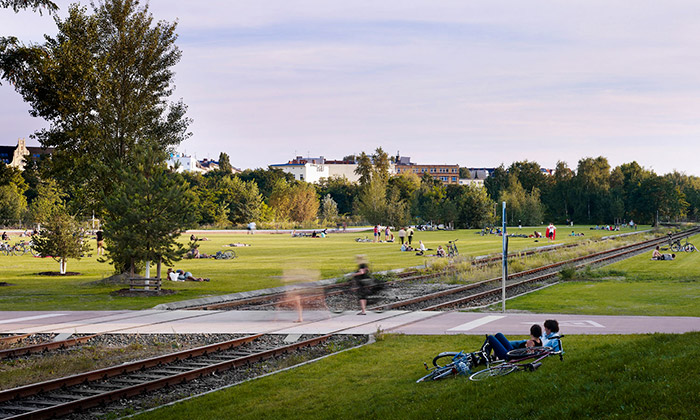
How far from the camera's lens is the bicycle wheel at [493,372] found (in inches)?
423

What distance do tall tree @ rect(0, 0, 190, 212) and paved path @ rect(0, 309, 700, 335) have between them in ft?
33.4

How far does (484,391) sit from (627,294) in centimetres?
1949

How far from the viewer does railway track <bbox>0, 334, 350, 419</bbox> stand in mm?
11273

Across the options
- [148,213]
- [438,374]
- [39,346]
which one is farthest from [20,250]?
[438,374]

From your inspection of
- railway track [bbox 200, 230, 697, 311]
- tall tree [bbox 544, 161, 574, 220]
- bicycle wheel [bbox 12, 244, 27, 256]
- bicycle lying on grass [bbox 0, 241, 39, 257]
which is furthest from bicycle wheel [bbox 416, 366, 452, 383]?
tall tree [bbox 544, 161, 574, 220]

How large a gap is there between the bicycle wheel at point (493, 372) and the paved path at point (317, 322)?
6.65 m

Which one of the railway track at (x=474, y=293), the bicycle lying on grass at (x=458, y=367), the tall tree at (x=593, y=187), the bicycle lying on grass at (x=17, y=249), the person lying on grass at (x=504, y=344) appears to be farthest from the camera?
the tall tree at (x=593, y=187)

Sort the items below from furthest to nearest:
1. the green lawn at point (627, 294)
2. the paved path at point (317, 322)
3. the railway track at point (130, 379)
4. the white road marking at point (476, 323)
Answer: the green lawn at point (627, 294), the white road marking at point (476, 323), the paved path at point (317, 322), the railway track at point (130, 379)

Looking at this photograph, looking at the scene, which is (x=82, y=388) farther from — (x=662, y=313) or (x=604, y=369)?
(x=662, y=313)

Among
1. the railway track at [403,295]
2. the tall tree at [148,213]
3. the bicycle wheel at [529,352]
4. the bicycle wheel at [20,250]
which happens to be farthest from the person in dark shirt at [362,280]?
the bicycle wheel at [20,250]

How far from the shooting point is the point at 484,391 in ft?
31.8

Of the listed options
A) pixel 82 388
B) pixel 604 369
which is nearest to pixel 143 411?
pixel 82 388

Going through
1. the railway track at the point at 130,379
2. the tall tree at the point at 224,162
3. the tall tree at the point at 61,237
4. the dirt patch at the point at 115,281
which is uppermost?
the tall tree at the point at 224,162

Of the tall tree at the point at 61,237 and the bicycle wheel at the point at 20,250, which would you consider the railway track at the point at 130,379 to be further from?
the bicycle wheel at the point at 20,250
